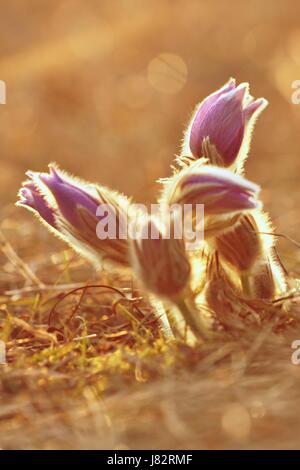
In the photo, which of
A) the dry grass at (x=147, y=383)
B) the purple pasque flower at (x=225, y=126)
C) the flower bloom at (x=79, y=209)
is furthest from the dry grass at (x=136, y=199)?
the purple pasque flower at (x=225, y=126)

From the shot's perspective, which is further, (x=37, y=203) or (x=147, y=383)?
(x=37, y=203)

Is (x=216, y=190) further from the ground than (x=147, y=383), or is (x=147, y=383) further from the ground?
(x=216, y=190)

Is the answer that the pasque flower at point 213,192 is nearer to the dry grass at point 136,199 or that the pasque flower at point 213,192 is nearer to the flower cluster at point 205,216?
the flower cluster at point 205,216

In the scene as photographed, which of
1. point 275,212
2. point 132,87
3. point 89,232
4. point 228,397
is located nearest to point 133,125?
point 132,87

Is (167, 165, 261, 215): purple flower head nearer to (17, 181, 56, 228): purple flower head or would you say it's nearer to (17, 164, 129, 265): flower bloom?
(17, 164, 129, 265): flower bloom

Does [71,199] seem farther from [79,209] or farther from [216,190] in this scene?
[216,190]

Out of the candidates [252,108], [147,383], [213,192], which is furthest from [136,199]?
[147,383]

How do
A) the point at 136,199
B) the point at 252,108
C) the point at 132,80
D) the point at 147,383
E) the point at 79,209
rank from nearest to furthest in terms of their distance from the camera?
the point at 147,383 → the point at 79,209 → the point at 252,108 → the point at 136,199 → the point at 132,80
